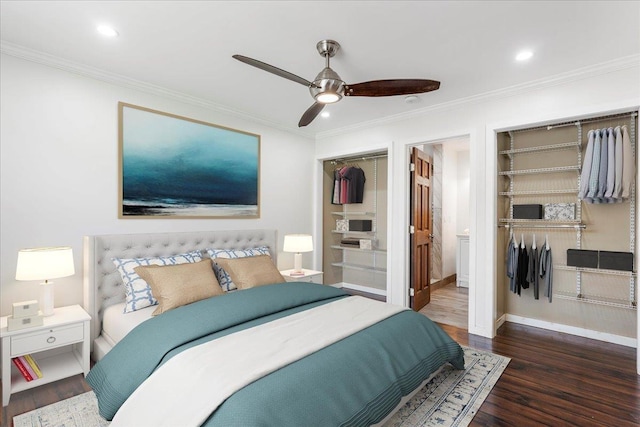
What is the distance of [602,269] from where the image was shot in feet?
10.6

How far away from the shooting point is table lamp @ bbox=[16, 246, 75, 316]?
224cm

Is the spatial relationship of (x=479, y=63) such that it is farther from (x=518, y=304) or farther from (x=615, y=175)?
(x=518, y=304)

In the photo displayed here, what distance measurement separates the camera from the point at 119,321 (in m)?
2.46

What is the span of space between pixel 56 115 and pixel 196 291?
188cm

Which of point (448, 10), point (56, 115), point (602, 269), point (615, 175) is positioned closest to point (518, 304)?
point (602, 269)

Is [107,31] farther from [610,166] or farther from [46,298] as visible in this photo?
[610,166]

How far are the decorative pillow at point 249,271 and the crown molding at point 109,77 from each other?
69.5 inches

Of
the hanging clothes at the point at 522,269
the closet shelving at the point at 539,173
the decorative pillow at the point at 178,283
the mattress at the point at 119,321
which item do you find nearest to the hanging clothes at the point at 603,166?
the closet shelving at the point at 539,173

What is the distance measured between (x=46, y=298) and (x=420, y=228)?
397 centimetres

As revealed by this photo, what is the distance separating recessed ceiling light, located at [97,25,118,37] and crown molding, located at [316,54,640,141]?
2.91 m

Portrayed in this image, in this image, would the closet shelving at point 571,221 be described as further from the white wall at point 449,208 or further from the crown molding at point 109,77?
the crown molding at point 109,77

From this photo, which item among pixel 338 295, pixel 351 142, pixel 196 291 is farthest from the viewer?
pixel 351 142

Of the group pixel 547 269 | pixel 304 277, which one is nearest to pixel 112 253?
pixel 304 277

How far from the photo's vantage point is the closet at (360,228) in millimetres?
5285
